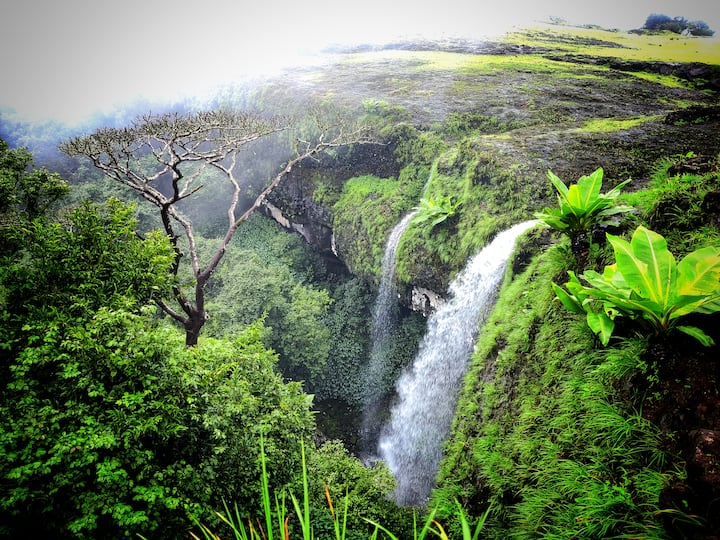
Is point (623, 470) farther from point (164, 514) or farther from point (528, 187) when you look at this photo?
point (528, 187)

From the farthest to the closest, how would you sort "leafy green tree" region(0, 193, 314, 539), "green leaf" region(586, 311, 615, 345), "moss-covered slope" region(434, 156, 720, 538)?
"leafy green tree" region(0, 193, 314, 539) → "green leaf" region(586, 311, 615, 345) → "moss-covered slope" region(434, 156, 720, 538)

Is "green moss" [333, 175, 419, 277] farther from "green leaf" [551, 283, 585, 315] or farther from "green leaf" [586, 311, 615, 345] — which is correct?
"green leaf" [586, 311, 615, 345]

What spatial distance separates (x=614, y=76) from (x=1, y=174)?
20590 mm

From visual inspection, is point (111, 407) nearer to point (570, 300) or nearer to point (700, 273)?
point (570, 300)

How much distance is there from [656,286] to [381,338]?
10.4 m

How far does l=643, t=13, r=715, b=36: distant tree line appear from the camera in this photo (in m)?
16.6

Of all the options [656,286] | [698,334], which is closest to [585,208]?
[656,286]

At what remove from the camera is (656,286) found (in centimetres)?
285

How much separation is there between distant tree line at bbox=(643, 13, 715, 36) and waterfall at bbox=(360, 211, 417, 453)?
16376 millimetres

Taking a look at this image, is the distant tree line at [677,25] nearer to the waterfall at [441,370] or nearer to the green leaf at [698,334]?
the waterfall at [441,370]

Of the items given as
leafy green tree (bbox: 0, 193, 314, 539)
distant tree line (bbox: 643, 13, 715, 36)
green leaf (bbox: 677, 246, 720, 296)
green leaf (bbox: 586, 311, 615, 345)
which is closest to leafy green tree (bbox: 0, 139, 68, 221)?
leafy green tree (bbox: 0, 193, 314, 539)

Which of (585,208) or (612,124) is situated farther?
(612,124)

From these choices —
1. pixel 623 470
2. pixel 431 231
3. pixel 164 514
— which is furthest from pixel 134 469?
pixel 431 231

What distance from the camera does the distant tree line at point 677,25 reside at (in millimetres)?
16603
